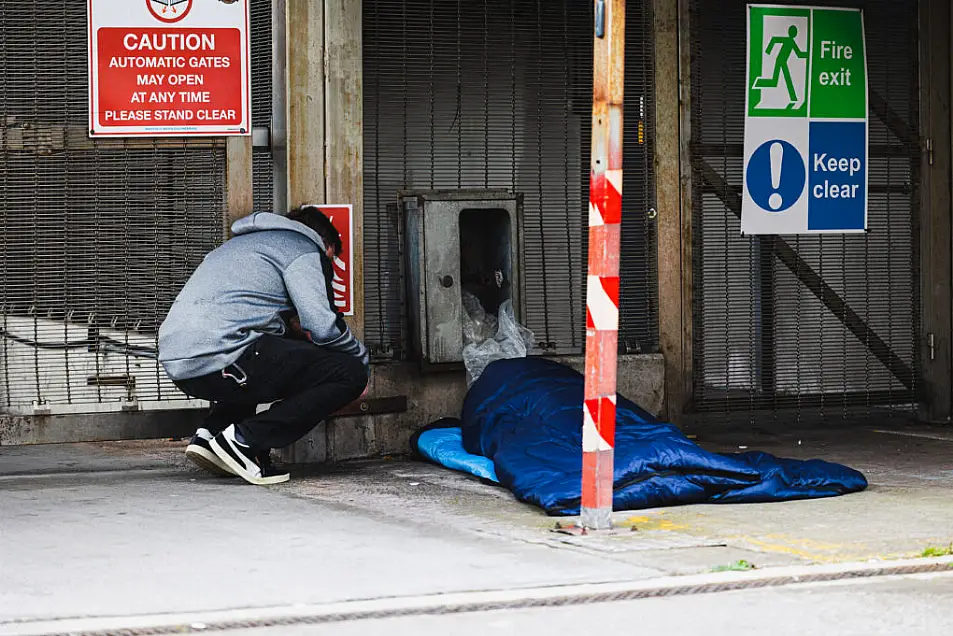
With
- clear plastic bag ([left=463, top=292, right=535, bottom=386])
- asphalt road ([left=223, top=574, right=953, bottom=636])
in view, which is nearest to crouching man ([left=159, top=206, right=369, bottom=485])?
clear plastic bag ([left=463, top=292, right=535, bottom=386])

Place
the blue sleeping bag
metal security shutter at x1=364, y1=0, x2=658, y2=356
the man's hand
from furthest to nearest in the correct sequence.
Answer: metal security shutter at x1=364, y1=0, x2=658, y2=356 < the man's hand < the blue sleeping bag

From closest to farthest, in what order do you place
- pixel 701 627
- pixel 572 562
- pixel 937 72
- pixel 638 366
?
1. pixel 701 627
2. pixel 572 562
3. pixel 638 366
4. pixel 937 72

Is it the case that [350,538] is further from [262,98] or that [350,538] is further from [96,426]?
[262,98]

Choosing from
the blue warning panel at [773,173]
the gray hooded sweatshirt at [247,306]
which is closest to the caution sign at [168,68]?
the gray hooded sweatshirt at [247,306]

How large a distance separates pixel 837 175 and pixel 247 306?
4.21 meters

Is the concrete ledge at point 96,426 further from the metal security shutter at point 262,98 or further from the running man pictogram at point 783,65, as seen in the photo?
the running man pictogram at point 783,65

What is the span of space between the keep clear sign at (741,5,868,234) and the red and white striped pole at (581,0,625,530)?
3677mm

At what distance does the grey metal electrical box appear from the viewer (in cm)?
856

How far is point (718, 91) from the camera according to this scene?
→ 9594mm

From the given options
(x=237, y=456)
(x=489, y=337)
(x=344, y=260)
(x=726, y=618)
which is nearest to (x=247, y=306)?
(x=237, y=456)

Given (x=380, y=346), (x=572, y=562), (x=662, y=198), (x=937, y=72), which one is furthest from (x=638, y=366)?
(x=572, y=562)

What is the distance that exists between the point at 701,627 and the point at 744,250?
5.56 metres

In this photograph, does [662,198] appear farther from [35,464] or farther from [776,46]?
[35,464]

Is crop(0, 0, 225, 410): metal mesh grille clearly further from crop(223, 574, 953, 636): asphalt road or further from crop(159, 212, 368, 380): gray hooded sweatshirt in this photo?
crop(223, 574, 953, 636): asphalt road
